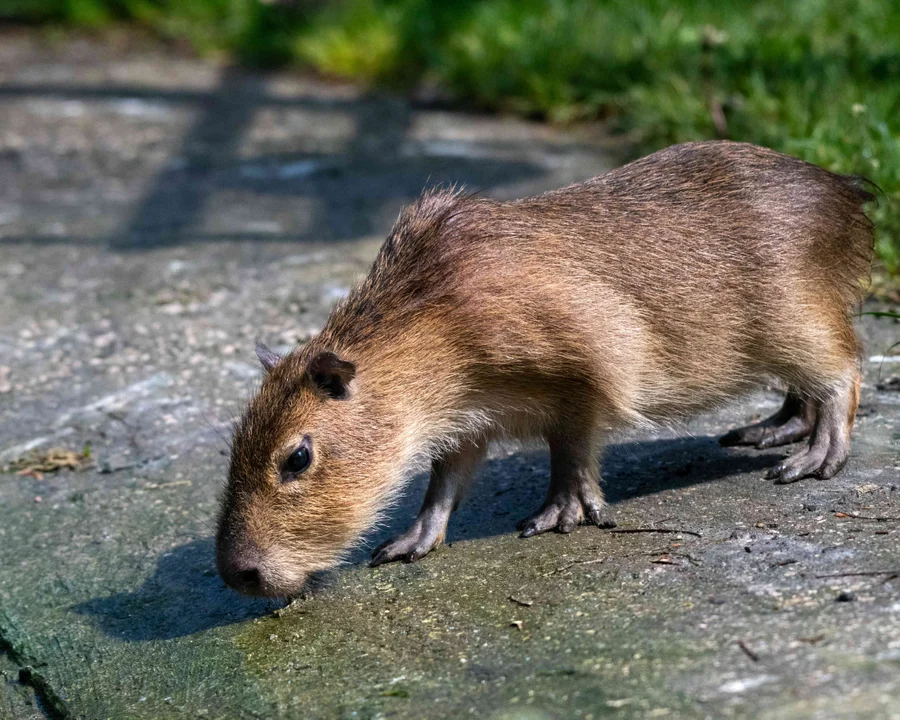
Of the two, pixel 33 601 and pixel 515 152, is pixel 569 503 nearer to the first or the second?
pixel 33 601

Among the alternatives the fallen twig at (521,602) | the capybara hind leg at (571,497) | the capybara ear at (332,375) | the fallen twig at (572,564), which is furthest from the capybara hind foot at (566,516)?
the capybara ear at (332,375)

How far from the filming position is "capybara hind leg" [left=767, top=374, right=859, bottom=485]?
4.05 m

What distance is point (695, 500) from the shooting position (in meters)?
3.99

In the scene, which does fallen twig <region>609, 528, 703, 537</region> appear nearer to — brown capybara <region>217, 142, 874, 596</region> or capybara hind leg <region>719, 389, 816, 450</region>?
brown capybara <region>217, 142, 874, 596</region>

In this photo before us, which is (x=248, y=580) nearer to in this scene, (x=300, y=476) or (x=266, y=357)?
(x=300, y=476)

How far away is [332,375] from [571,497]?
2.86ft

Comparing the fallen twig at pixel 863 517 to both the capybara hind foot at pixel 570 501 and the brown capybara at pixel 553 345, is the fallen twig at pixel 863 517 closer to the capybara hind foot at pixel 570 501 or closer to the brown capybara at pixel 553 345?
the brown capybara at pixel 553 345

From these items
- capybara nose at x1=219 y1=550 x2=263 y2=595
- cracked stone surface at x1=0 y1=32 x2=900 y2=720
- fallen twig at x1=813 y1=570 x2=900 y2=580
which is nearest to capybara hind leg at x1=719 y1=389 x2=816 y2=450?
cracked stone surface at x1=0 y1=32 x2=900 y2=720

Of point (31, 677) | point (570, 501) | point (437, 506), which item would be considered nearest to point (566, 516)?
point (570, 501)

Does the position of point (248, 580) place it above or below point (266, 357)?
below

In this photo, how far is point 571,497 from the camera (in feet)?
12.9

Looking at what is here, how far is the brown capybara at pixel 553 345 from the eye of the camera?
3.63 meters

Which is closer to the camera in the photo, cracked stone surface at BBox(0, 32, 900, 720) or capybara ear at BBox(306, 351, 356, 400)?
cracked stone surface at BBox(0, 32, 900, 720)

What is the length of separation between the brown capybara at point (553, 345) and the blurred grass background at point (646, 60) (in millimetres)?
1612
